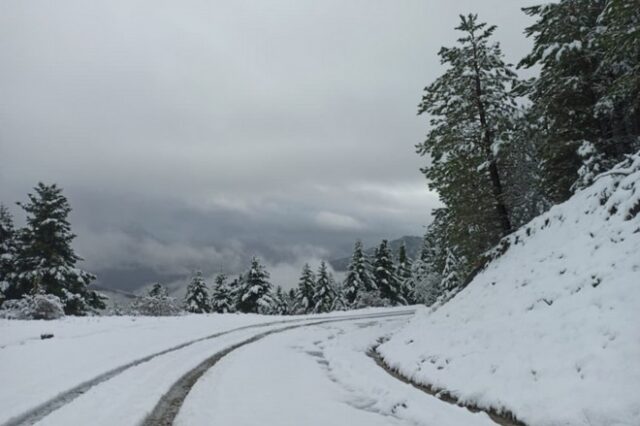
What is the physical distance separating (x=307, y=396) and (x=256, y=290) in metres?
45.8

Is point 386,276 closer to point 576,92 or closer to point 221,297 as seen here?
point 221,297

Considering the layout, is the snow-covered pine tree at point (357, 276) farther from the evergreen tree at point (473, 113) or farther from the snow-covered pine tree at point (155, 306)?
the evergreen tree at point (473, 113)

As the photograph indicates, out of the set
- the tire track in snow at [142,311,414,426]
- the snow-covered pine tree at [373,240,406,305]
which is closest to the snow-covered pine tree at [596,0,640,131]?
the tire track in snow at [142,311,414,426]

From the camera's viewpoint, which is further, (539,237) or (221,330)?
(221,330)

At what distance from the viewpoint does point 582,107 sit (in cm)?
1644

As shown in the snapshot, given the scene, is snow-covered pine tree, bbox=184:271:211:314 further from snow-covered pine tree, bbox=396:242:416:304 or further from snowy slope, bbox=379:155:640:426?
snowy slope, bbox=379:155:640:426

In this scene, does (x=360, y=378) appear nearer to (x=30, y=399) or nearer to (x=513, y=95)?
(x=30, y=399)

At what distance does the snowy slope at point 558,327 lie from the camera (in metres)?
6.97

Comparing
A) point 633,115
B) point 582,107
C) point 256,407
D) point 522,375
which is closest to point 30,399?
point 256,407

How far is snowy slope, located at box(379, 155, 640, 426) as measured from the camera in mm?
6973

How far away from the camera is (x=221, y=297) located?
63438 mm

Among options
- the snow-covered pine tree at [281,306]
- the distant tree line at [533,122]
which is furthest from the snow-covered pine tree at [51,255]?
the snow-covered pine tree at [281,306]

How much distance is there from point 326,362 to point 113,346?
24.7ft

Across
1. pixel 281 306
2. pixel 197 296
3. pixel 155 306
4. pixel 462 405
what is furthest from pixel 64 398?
pixel 281 306
